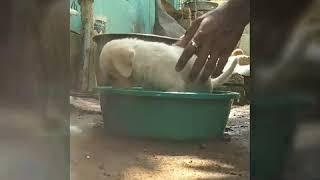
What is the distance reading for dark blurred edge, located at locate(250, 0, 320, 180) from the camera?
0.78 m

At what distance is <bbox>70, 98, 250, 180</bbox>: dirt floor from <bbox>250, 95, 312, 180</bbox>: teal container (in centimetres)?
2

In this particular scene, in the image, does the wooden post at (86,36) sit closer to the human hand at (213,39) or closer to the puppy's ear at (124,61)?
the puppy's ear at (124,61)

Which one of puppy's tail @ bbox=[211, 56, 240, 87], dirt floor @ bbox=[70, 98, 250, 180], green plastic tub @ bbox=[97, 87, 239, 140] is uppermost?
puppy's tail @ bbox=[211, 56, 240, 87]

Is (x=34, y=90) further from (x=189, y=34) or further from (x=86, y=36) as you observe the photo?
(x=189, y=34)

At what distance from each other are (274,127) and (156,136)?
248 millimetres

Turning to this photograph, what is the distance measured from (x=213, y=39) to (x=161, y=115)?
0.20 metres

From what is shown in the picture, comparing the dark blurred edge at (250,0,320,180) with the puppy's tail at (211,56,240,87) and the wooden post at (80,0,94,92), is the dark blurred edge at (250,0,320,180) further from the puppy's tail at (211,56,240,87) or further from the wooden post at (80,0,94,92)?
the wooden post at (80,0,94,92)

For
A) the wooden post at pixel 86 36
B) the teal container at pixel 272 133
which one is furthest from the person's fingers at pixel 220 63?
the wooden post at pixel 86 36

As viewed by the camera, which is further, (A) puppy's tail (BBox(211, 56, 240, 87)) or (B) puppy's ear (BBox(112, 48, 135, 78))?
(B) puppy's ear (BBox(112, 48, 135, 78))

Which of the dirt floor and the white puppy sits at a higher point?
the white puppy

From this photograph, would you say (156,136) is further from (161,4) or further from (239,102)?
(161,4)

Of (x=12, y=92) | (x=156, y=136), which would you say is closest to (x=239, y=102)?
(x=156, y=136)

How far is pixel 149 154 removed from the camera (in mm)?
852

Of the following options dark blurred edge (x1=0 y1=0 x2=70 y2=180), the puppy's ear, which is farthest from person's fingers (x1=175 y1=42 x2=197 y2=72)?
dark blurred edge (x1=0 y1=0 x2=70 y2=180)
